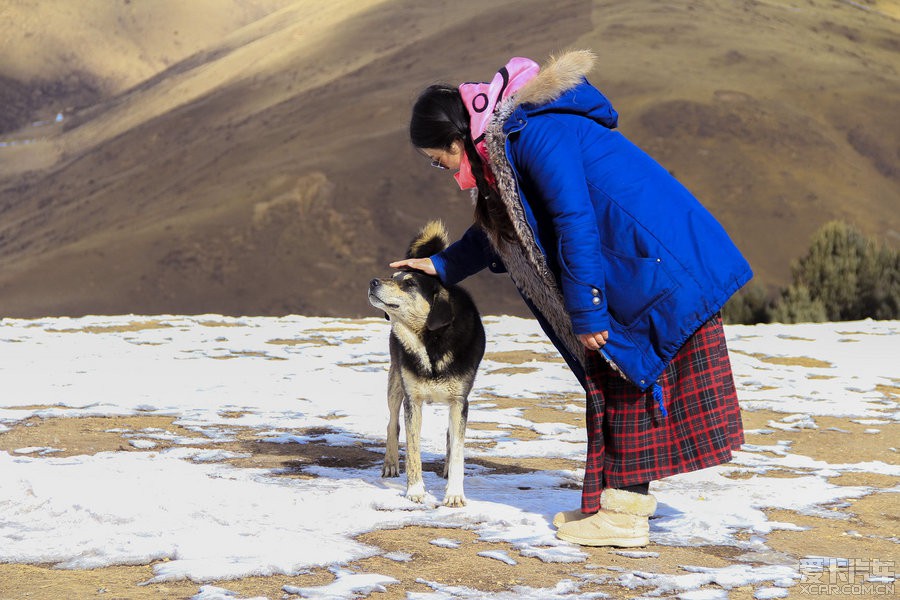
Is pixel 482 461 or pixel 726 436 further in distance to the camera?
pixel 482 461

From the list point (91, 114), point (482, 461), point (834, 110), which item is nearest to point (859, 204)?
point (834, 110)

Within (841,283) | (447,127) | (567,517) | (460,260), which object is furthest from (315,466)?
(841,283)

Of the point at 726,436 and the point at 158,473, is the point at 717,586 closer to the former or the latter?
the point at 726,436

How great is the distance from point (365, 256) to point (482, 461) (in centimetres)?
2610

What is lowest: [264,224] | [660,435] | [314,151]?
[660,435]

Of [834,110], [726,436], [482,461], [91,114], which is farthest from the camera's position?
[91,114]

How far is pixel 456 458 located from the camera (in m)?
4.80

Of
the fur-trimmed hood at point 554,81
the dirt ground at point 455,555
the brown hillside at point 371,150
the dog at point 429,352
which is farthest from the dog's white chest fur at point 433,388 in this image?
the brown hillside at point 371,150

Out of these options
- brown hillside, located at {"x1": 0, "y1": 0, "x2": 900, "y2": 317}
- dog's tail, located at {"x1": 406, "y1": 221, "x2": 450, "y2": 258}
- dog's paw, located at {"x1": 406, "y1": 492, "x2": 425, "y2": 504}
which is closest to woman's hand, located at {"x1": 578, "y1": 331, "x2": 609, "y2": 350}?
dog's paw, located at {"x1": 406, "y1": 492, "x2": 425, "y2": 504}

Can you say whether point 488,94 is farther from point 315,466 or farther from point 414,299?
point 315,466

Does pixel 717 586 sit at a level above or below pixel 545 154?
below

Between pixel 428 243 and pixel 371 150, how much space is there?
31524mm

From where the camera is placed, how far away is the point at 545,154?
3.81 m

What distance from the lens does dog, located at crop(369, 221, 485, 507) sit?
191 inches
